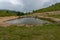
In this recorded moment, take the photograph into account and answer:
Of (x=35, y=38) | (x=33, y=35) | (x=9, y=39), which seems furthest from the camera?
(x=33, y=35)

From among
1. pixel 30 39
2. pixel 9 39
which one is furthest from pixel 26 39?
pixel 9 39

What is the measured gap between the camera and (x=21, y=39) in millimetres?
24500

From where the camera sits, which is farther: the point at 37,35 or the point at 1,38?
the point at 37,35

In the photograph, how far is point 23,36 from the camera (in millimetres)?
26328

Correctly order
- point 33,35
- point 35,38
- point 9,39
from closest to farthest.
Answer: point 9,39 → point 35,38 → point 33,35

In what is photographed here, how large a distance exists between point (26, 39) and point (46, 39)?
2772 mm

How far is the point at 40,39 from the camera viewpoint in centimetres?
2497

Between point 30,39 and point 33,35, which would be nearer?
point 30,39

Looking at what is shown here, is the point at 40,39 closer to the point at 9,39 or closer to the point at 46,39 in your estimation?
the point at 46,39

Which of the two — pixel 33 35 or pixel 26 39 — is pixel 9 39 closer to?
pixel 26 39

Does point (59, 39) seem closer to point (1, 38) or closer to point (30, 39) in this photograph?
point (30, 39)

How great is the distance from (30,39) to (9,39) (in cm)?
294

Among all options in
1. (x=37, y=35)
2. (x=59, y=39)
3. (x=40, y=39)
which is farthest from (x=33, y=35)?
(x=59, y=39)

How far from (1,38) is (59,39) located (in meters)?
7.99
